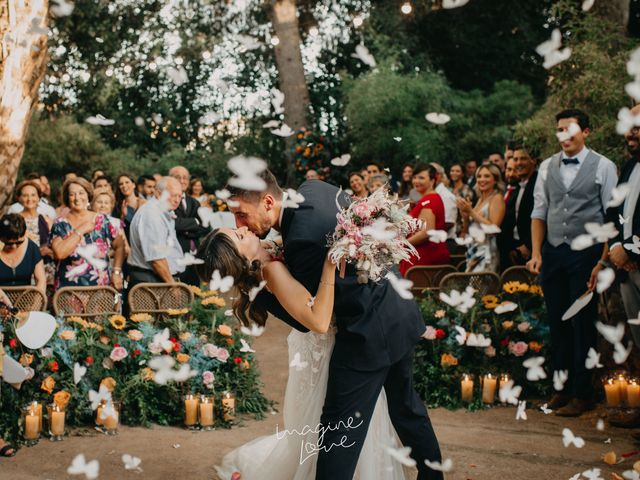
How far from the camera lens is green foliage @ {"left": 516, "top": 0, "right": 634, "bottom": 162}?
6.88m

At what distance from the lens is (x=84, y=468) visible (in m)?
4.33

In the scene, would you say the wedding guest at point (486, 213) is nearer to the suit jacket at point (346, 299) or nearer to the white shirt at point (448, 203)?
the white shirt at point (448, 203)

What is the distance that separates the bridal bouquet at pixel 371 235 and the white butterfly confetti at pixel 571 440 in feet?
6.81

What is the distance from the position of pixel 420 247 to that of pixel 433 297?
2.53ft

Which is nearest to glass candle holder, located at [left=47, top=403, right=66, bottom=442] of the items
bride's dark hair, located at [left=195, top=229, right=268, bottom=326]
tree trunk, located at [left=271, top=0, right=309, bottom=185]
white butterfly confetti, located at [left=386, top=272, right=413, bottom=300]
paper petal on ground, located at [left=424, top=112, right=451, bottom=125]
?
bride's dark hair, located at [left=195, top=229, right=268, bottom=326]

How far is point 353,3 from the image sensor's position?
1675cm

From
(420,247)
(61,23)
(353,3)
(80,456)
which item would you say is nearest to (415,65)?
(353,3)

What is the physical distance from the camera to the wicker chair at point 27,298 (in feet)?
17.3

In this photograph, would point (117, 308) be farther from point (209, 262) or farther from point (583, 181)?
point (583, 181)

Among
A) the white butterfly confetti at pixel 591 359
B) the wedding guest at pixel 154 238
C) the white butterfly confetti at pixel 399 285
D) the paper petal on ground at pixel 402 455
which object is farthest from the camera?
the wedding guest at pixel 154 238

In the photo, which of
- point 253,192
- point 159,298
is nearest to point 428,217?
point 159,298

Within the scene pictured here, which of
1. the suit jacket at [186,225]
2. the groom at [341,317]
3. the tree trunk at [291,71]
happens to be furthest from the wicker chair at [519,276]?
the tree trunk at [291,71]

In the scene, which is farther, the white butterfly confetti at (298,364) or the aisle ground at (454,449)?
the aisle ground at (454,449)

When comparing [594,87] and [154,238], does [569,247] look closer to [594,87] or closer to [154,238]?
[594,87]
